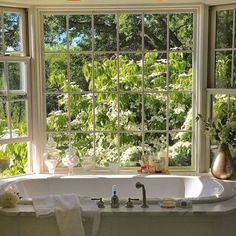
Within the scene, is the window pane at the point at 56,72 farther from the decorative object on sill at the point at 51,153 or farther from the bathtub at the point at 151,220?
the bathtub at the point at 151,220

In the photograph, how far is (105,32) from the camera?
155 inches

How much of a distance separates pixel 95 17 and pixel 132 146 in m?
1.37

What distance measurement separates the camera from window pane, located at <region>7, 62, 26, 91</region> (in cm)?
378

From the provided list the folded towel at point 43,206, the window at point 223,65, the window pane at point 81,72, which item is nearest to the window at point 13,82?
the window pane at point 81,72

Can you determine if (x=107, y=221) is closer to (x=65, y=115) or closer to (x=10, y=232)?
(x=10, y=232)

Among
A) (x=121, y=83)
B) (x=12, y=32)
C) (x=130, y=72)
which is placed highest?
(x=12, y=32)

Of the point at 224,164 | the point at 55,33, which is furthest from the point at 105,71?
the point at 224,164

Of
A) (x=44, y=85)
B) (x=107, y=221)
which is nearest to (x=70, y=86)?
(x=44, y=85)

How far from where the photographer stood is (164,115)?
408 centimetres

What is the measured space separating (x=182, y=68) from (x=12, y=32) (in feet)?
5.62

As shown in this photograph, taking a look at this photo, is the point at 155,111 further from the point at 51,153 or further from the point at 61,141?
the point at 51,153

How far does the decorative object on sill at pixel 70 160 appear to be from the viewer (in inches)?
153

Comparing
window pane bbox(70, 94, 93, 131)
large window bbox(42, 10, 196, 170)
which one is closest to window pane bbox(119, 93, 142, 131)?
large window bbox(42, 10, 196, 170)

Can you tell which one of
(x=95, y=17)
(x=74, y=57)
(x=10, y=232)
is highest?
(x=95, y=17)
